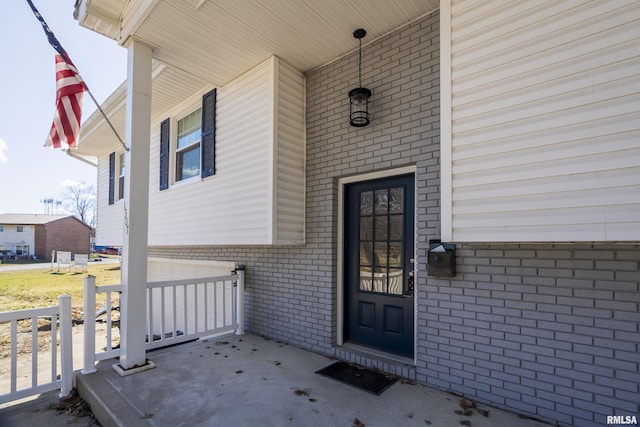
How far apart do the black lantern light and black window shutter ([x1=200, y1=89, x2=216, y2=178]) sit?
2270 millimetres

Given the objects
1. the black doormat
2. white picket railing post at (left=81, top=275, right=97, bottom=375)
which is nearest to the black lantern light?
the black doormat

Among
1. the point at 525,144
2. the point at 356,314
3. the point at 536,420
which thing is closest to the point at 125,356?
the point at 356,314

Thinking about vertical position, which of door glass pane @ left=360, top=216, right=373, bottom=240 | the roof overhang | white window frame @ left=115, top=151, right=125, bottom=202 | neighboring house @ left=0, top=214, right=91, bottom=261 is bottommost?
neighboring house @ left=0, top=214, right=91, bottom=261

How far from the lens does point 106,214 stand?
8406mm

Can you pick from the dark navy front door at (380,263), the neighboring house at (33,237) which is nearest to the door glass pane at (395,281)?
the dark navy front door at (380,263)

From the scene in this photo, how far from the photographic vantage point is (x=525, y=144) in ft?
6.57

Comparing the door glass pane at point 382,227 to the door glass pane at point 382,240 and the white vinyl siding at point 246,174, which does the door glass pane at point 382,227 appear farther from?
the white vinyl siding at point 246,174

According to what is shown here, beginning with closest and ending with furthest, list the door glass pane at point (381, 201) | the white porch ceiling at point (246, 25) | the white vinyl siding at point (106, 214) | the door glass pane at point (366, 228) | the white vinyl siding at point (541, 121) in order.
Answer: the white vinyl siding at point (541, 121) → the white porch ceiling at point (246, 25) → the door glass pane at point (381, 201) → the door glass pane at point (366, 228) → the white vinyl siding at point (106, 214)

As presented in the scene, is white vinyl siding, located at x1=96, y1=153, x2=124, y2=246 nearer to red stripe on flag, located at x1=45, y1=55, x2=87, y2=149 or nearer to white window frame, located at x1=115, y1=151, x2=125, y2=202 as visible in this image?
white window frame, located at x1=115, y1=151, x2=125, y2=202

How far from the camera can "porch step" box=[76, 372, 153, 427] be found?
238 centimetres

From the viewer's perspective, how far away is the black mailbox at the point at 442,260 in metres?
2.76

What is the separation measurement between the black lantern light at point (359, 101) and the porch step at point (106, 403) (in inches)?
130

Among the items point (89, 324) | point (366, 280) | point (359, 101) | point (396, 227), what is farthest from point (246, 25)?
point (89, 324)

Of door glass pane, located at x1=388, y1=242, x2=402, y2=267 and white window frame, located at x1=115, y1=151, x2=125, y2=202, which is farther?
white window frame, located at x1=115, y1=151, x2=125, y2=202
